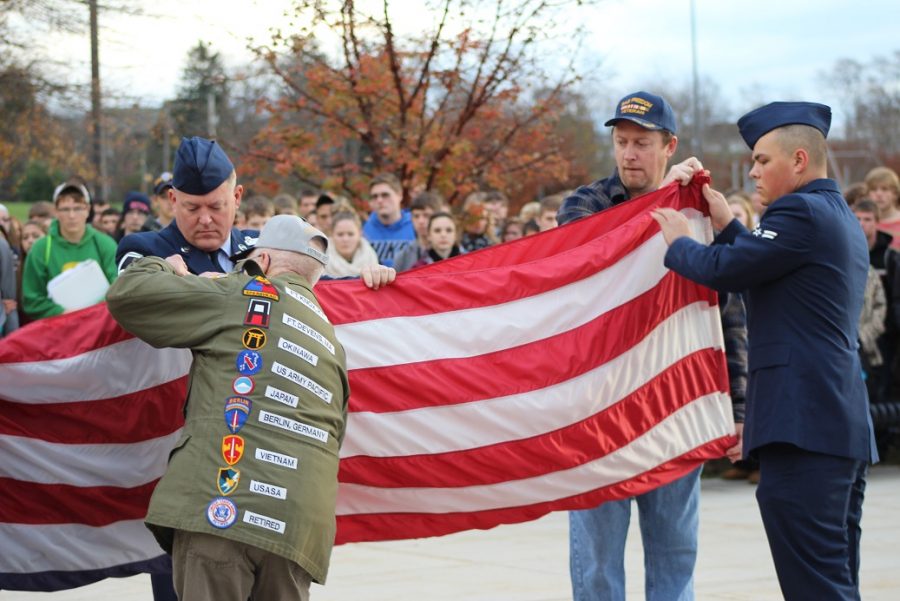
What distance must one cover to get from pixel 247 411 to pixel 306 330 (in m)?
0.37

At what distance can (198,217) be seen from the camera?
511cm

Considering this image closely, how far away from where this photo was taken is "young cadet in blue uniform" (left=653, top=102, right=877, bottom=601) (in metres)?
4.63

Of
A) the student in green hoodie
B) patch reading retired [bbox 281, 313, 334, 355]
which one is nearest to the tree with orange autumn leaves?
the student in green hoodie

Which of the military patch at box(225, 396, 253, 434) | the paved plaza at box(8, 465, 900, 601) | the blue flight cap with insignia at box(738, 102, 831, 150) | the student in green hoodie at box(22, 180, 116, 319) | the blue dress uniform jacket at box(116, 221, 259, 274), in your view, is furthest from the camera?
the student in green hoodie at box(22, 180, 116, 319)

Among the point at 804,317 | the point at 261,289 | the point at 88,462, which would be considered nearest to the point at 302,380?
the point at 261,289

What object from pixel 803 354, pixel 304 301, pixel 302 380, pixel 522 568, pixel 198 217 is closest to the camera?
pixel 302 380

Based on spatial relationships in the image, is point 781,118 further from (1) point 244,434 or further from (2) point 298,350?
(1) point 244,434

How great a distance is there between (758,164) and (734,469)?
696 centimetres

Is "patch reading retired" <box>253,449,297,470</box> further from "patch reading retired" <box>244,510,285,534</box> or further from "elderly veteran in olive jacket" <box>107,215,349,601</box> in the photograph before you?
"patch reading retired" <box>244,510,285,534</box>

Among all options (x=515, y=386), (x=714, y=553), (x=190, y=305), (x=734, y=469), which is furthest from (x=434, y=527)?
(x=734, y=469)

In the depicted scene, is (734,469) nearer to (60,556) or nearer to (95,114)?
(60,556)

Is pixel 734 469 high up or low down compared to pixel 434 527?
down

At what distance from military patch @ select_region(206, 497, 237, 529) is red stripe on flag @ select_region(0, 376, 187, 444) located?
143 cm

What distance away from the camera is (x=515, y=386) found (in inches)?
223
